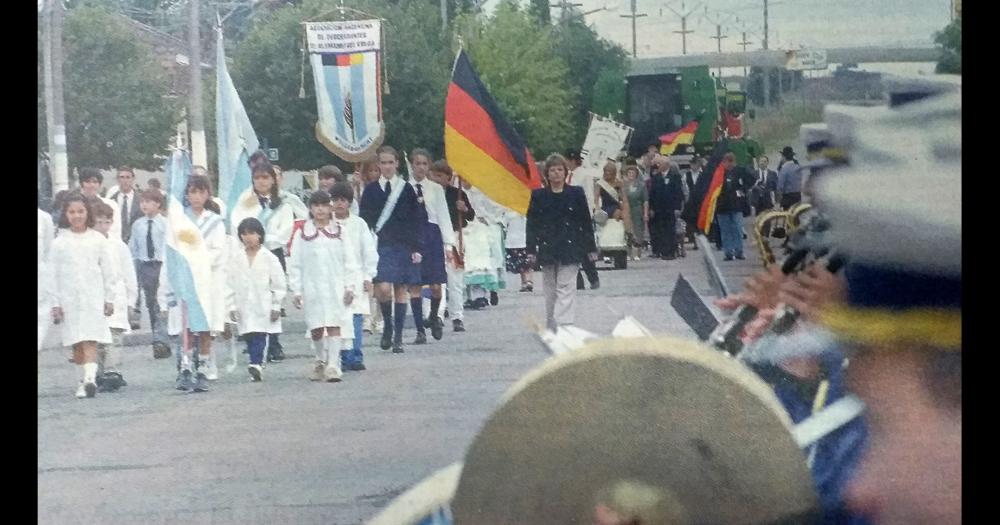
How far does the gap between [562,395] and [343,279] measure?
40.7 inches

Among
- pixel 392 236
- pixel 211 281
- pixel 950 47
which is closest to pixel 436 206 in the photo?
pixel 392 236

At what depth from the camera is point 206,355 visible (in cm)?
340

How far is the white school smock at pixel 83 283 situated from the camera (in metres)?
3.28

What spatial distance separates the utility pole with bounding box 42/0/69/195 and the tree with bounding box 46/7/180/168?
0.5 inches

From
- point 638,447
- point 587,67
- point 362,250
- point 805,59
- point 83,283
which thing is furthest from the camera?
point 362,250

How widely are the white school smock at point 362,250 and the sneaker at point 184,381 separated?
42 cm

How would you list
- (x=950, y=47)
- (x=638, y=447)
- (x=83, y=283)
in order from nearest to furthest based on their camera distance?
(x=638, y=447) < (x=950, y=47) < (x=83, y=283)

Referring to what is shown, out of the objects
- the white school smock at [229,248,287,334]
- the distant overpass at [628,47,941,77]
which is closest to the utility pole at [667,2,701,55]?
the distant overpass at [628,47,941,77]

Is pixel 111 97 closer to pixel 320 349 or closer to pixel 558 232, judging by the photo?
pixel 320 349

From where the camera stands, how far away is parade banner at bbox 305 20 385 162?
3234mm

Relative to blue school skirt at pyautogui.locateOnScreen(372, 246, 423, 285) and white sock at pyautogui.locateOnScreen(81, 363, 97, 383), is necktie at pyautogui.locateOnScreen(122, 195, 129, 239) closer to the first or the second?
white sock at pyautogui.locateOnScreen(81, 363, 97, 383)

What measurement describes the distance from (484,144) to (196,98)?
28.6 inches

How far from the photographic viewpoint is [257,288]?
3.37m

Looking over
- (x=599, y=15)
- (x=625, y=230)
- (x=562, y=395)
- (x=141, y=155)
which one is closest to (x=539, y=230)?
(x=625, y=230)
